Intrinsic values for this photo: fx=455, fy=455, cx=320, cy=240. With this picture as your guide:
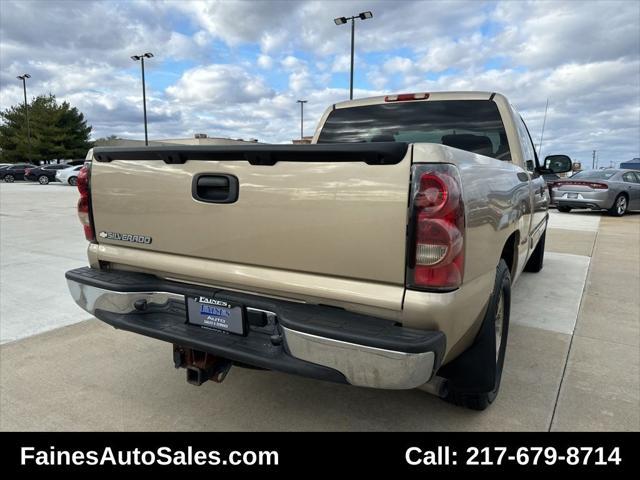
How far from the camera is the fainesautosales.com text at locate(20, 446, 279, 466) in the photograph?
2.29 meters

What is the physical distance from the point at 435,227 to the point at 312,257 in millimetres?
570

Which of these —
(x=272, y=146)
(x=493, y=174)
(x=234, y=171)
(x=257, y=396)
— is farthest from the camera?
(x=257, y=396)

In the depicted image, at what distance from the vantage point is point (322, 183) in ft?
6.61

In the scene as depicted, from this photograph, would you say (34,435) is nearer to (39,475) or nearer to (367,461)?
(39,475)

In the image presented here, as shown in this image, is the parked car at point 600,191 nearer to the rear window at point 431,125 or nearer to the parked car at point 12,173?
the rear window at point 431,125

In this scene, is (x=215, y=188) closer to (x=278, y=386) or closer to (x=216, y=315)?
(x=216, y=315)

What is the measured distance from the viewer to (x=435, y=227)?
1.86 m

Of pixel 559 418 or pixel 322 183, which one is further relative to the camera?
pixel 559 418

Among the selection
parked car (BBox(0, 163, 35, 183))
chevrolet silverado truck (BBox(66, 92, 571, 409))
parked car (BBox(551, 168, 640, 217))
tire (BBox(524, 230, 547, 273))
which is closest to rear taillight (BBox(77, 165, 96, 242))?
chevrolet silverado truck (BBox(66, 92, 571, 409))

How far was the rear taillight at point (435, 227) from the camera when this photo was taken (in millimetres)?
1862

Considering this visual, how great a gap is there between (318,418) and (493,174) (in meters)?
1.69

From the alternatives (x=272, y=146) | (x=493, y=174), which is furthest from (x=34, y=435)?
(x=493, y=174)

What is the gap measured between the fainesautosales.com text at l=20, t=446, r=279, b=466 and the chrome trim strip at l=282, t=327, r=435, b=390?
2.48 feet

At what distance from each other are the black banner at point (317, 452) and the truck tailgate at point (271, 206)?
91 cm
